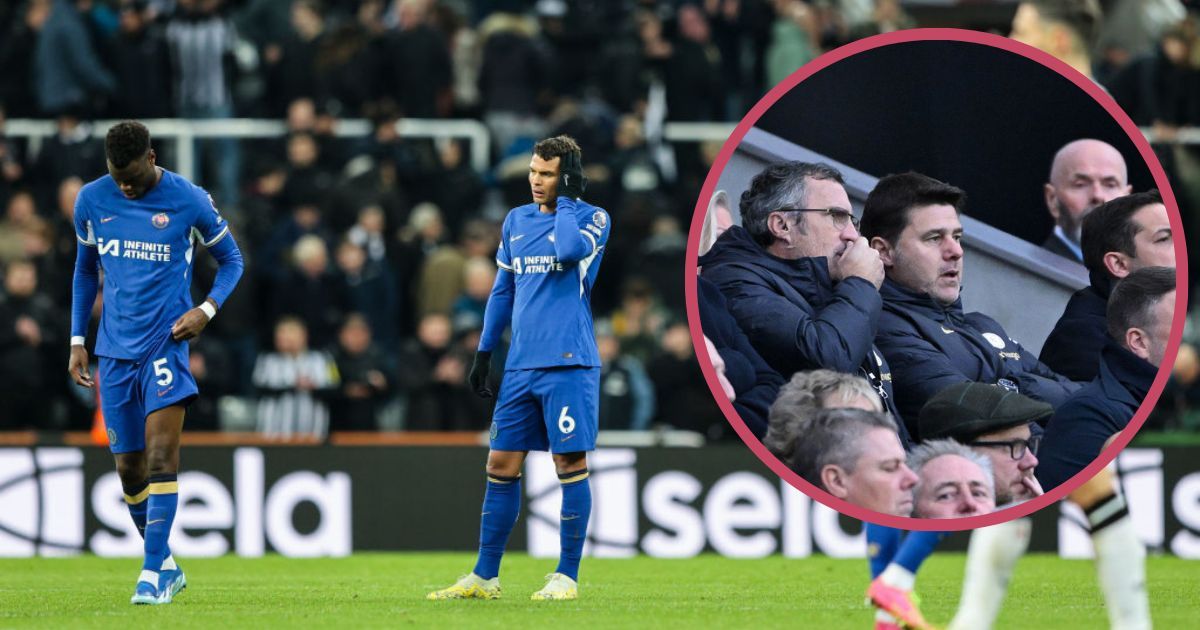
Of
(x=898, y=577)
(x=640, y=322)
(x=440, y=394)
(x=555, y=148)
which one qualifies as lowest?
(x=440, y=394)

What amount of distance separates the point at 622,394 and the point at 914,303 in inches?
419

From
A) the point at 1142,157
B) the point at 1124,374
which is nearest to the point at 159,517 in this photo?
the point at 1124,374

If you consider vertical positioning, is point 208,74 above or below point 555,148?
above

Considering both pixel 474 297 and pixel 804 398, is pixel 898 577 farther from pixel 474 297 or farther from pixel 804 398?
pixel 474 297

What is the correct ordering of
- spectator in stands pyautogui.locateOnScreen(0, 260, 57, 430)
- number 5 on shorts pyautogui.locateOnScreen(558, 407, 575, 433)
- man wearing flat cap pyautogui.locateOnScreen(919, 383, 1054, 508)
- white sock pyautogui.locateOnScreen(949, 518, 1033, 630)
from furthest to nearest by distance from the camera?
spectator in stands pyautogui.locateOnScreen(0, 260, 57, 430), number 5 on shorts pyautogui.locateOnScreen(558, 407, 575, 433), white sock pyautogui.locateOnScreen(949, 518, 1033, 630), man wearing flat cap pyautogui.locateOnScreen(919, 383, 1054, 508)

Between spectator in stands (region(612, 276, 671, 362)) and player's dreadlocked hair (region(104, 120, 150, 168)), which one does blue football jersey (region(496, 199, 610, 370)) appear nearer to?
player's dreadlocked hair (region(104, 120, 150, 168))

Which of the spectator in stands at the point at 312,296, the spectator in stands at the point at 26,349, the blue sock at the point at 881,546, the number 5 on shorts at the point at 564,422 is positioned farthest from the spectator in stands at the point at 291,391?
the blue sock at the point at 881,546

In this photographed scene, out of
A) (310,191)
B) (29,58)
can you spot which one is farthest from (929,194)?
(29,58)

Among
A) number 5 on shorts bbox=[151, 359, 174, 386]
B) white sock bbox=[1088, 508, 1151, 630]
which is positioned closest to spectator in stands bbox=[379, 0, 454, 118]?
number 5 on shorts bbox=[151, 359, 174, 386]

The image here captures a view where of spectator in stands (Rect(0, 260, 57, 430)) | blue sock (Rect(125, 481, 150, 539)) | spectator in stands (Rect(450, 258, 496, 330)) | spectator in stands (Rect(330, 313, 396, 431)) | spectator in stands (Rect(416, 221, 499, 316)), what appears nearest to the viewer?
blue sock (Rect(125, 481, 150, 539))

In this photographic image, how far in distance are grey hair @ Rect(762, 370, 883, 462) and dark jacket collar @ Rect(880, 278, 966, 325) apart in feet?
0.66

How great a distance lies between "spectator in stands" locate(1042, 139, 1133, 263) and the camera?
422 centimetres

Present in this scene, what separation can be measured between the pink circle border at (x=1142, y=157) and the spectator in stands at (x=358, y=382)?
10.7 metres

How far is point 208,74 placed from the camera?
17.5 meters
